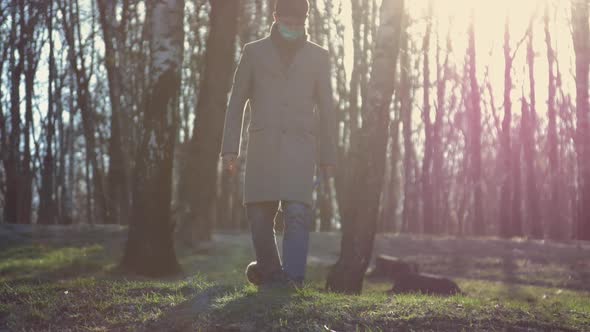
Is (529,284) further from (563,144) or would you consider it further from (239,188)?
(563,144)

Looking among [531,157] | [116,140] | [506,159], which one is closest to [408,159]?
[531,157]

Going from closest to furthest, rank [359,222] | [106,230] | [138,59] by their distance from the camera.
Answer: [359,222]
[106,230]
[138,59]

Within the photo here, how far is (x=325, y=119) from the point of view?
749 cm

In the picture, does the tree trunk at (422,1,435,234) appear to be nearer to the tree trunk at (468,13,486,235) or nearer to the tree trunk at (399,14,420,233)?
the tree trunk at (399,14,420,233)

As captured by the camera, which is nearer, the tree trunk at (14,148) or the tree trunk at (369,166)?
the tree trunk at (369,166)

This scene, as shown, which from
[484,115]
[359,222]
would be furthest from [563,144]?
[359,222]

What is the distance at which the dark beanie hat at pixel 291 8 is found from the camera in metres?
7.21

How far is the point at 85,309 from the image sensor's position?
22.7ft

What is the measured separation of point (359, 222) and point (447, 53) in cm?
2817

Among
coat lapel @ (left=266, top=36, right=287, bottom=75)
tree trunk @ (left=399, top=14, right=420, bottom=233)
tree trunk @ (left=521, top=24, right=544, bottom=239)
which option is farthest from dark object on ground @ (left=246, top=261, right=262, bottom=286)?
tree trunk @ (left=521, top=24, right=544, bottom=239)

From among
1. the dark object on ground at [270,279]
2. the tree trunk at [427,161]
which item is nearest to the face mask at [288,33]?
the dark object on ground at [270,279]

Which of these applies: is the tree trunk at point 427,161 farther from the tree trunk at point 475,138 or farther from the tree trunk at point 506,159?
the tree trunk at point 506,159

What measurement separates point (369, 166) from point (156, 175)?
3.64 m

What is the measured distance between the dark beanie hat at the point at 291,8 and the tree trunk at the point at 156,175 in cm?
589
